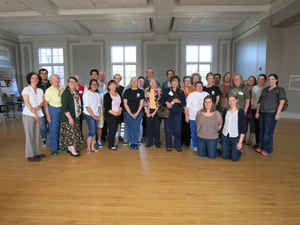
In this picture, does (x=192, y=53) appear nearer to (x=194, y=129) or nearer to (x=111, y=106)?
(x=194, y=129)

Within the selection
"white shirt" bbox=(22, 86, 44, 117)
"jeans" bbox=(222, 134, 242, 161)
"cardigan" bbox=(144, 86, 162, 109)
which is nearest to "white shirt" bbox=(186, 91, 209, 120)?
"cardigan" bbox=(144, 86, 162, 109)

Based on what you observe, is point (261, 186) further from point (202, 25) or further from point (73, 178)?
point (202, 25)

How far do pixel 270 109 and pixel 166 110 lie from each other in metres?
1.89

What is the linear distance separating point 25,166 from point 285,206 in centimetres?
370

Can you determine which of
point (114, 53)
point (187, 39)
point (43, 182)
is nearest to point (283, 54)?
point (187, 39)

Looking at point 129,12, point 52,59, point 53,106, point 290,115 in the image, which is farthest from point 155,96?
point 52,59

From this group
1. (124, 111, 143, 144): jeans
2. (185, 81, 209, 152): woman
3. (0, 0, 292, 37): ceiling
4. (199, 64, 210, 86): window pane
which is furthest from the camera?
(199, 64, 210, 86): window pane

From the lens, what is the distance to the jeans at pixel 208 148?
3667 millimetres

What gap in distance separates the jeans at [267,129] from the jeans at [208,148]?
0.97 m

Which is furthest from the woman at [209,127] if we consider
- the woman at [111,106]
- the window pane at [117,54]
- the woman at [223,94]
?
the window pane at [117,54]

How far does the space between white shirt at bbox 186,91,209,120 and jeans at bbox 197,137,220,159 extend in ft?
1.69

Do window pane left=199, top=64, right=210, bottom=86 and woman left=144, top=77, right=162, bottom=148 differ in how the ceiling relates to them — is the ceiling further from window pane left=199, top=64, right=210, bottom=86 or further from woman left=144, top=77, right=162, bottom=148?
woman left=144, top=77, right=162, bottom=148

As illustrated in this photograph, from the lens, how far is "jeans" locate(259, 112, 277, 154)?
383 centimetres

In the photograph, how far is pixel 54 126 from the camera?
152 inches
